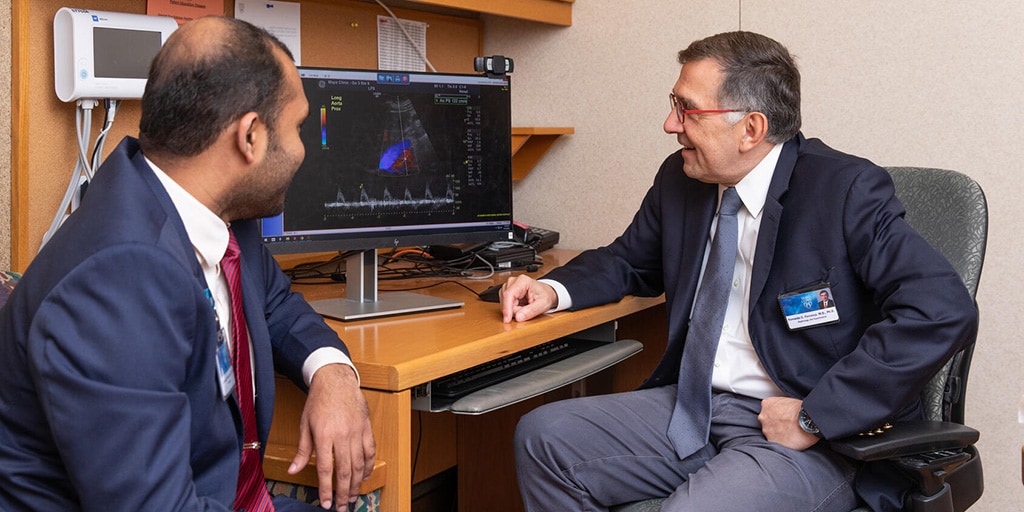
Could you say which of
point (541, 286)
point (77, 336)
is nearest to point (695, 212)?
point (541, 286)

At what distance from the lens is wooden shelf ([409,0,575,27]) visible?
7.51 ft

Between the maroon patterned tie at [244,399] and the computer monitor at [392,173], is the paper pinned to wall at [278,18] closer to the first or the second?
the computer monitor at [392,173]

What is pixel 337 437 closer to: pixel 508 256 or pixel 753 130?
pixel 753 130

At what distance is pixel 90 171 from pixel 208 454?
2.84ft

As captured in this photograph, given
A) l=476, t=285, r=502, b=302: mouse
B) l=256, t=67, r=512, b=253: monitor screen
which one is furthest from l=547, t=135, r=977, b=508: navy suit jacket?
l=256, t=67, r=512, b=253: monitor screen

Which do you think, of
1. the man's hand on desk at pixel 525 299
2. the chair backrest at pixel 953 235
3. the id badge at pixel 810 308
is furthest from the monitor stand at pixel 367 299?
the chair backrest at pixel 953 235

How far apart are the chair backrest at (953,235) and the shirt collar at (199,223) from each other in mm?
1116

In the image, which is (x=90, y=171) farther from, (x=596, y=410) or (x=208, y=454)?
(x=596, y=410)

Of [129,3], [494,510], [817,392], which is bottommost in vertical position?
[494,510]

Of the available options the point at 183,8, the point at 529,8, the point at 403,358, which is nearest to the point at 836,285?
the point at 403,358

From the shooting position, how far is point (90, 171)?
179 centimetres

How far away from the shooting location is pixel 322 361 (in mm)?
1377

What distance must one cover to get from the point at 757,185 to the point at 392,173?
64 centimetres

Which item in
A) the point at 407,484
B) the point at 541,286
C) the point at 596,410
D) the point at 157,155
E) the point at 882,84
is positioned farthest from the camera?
the point at 882,84
